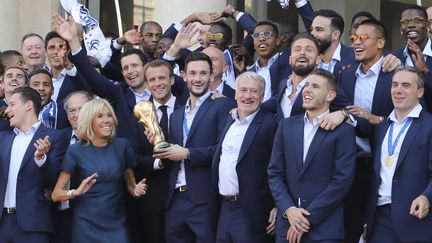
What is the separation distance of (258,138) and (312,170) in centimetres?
67

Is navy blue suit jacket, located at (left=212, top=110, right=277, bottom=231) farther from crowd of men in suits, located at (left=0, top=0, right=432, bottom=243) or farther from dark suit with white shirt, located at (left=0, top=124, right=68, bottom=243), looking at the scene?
dark suit with white shirt, located at (left=0, top=124, right=68, bottom=243)

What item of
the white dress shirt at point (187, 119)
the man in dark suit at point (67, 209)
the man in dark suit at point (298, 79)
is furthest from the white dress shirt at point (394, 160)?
the man in dark suit at point (67, 209)

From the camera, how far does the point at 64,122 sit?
8.04 m

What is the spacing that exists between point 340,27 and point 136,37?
2.28 m

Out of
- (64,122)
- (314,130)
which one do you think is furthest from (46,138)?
(314,130)

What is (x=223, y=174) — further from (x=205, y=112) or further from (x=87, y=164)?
(x=87, y=164)

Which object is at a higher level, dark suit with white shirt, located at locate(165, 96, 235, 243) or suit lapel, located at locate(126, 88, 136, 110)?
suit lapel, located at locate(126, 88, 136, 110)

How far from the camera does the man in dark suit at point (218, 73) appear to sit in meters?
8.22

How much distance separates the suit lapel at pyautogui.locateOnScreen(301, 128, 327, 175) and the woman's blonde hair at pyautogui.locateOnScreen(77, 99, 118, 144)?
1720mm

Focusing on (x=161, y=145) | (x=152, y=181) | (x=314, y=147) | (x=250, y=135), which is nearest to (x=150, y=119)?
(x=161, y=145)

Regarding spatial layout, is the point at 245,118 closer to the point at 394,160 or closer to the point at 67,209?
the point at 394,160

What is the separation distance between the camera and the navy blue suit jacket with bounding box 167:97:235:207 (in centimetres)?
719

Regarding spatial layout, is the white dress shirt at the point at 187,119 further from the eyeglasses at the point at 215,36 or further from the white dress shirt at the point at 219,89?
the eyeglasses at the point at 215,36

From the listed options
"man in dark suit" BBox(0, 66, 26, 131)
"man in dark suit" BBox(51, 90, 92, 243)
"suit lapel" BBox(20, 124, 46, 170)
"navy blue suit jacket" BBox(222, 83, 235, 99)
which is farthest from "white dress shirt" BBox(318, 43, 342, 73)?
"man in dark suit" BBox(0, 66, 26, 131)
